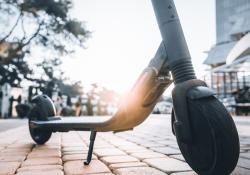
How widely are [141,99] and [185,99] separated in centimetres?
45

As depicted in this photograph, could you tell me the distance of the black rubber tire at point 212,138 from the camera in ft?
4.85

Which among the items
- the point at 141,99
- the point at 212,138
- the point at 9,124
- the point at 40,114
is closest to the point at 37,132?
the point at 40,114

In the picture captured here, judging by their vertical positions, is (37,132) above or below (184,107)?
below

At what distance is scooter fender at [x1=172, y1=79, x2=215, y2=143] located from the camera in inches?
63.0

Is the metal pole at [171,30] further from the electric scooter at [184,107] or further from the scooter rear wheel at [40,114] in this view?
the scooter rear wheel at [40,114]

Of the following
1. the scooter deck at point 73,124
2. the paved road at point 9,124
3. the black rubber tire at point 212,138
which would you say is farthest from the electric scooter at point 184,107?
the paved road at point 9,124

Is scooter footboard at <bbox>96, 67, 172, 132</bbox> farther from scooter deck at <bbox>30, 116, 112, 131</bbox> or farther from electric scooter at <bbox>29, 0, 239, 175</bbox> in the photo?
scooter deck at <bbox>30, 116, 112, 131</bbox>

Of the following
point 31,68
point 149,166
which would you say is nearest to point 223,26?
point 31,68

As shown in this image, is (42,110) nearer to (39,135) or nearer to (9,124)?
(39,135)

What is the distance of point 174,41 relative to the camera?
176 cm

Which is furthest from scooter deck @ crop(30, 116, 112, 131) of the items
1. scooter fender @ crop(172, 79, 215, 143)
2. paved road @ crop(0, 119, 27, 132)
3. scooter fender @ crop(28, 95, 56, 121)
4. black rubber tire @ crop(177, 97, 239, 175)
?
paved road @ crop(0, 119, 27, 132)

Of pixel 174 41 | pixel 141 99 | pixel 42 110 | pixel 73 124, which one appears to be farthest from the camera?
pixel 42 110

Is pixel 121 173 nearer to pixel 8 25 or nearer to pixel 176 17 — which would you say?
pixel 176 17

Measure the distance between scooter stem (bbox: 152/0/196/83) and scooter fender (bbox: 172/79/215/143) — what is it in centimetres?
6
